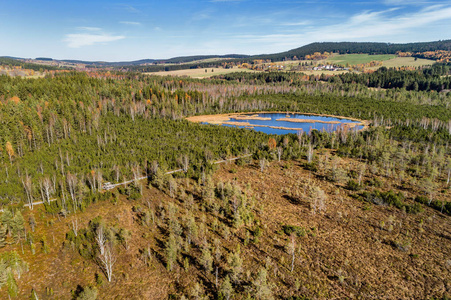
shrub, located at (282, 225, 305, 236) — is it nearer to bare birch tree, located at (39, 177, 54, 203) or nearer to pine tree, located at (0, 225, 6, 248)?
pine tree, located at (0, 225, 6, 248)

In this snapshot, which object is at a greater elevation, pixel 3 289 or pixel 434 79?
pixel 434 79

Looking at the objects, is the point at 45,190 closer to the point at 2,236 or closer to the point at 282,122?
the point at 2,236

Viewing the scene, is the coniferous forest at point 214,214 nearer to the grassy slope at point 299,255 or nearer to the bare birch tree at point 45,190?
the grassy slope at point 299,255

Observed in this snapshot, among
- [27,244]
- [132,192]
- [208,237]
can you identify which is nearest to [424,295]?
[208,237]

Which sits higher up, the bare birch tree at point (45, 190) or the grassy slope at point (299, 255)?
the bare birch tree at point (45, 190)

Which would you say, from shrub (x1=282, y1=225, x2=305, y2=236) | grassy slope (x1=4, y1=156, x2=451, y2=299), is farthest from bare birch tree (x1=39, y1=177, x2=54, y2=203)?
shrub (x1=282, y1=225, x2=305, y2=236)

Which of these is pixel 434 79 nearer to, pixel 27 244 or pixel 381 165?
pixel 381 165

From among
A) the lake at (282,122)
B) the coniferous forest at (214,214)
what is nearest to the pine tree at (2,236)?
the coniferous forest at (214,214)

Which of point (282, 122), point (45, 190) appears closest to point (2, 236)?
point (45, 190)
